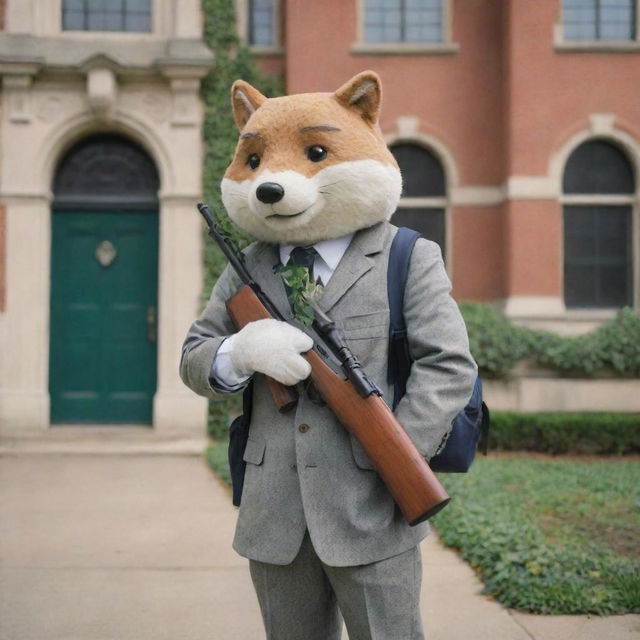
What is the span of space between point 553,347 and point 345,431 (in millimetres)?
7246

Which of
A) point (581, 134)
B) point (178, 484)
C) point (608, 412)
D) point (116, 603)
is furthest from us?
point (581, 134)

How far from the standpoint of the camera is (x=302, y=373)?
2031 millimetres

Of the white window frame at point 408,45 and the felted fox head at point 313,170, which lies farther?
the white window frame at point 408,45

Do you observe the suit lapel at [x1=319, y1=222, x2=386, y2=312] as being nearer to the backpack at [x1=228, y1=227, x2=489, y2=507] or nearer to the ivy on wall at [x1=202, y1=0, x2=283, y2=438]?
the backpack at [x1=228, y1=227, x2=489, y2=507]

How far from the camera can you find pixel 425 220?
32.1ft

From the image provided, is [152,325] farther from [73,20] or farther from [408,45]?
[408,45]

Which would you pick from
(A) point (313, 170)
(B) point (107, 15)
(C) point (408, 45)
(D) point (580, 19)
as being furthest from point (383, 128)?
(A) point (313, 170)

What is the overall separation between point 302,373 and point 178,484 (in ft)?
16.5

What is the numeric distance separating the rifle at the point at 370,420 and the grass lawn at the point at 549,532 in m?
2.19

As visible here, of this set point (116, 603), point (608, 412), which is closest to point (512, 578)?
point (116, 603)

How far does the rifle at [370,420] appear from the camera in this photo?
1.95m

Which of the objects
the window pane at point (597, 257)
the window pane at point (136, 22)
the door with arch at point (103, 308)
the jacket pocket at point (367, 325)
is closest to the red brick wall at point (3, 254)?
the door with arch at point (103, 308)

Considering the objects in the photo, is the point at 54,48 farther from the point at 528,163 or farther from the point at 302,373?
the point at 302,373

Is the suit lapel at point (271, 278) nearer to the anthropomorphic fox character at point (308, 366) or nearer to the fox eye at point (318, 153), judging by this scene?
the anthropomorphic fox character at point (308, 366)
